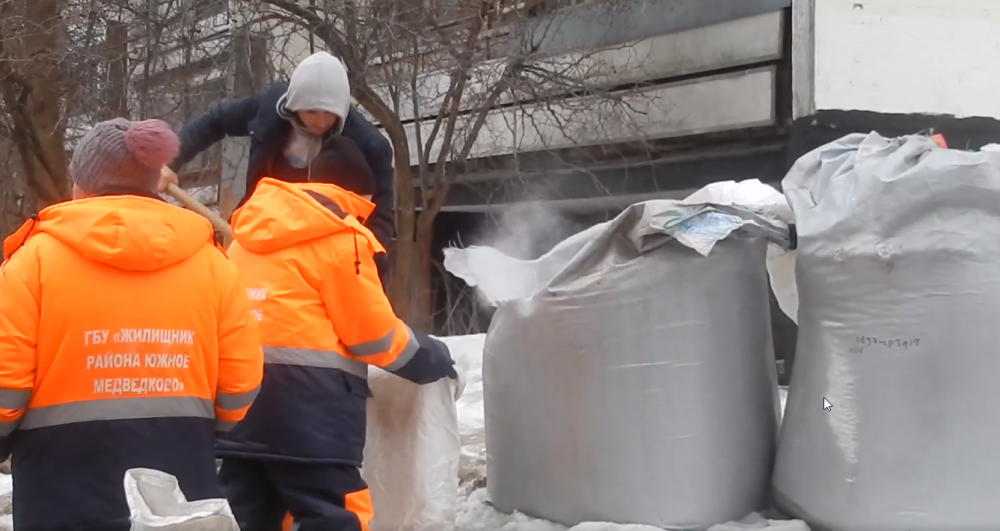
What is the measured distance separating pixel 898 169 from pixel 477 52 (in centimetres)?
406

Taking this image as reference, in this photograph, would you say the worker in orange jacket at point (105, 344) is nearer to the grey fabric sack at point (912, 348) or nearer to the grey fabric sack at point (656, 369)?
the grey fabric sack at point (656, 369)

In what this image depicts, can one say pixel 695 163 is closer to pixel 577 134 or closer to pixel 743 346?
pixel 577 134

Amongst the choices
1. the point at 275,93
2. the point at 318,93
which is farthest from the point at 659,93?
the point at 318,93

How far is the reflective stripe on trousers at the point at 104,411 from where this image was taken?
1.84 m

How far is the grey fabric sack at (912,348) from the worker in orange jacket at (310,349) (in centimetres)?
119

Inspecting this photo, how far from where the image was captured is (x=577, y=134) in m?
6.80

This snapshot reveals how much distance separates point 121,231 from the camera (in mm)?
1839

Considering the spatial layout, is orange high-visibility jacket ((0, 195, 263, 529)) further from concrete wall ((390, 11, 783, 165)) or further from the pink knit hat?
concrete wall ((390, 11, 783, 165))

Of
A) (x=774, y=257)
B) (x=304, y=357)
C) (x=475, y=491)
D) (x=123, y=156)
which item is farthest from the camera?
(x=475, y=491)

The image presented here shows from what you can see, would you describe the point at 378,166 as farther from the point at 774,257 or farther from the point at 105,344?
the point at 774,257

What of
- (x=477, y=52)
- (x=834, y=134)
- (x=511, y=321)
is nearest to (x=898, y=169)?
(x=511, y=321)

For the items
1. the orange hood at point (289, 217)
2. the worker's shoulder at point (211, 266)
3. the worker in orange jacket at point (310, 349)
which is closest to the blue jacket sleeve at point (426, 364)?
the worker in orange jacket at point (310, 349)

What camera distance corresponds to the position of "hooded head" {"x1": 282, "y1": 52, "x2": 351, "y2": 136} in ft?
8.47

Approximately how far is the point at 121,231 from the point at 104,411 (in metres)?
0.36
